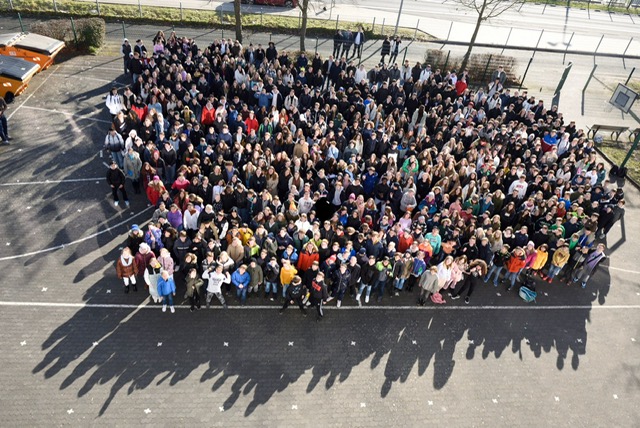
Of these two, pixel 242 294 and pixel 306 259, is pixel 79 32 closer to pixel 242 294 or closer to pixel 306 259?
pixel 242 294

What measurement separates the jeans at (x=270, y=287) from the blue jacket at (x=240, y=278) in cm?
67

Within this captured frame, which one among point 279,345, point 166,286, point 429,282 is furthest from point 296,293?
point 429,282

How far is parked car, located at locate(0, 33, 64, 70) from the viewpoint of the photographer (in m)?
19.3

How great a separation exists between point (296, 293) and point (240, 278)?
1.40 metres

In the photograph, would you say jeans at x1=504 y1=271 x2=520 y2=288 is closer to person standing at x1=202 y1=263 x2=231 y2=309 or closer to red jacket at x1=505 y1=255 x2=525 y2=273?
red jacket at x1=505 y1=255 x2=525 y2=273

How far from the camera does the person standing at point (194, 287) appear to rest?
407 inches

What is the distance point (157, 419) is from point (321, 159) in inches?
338

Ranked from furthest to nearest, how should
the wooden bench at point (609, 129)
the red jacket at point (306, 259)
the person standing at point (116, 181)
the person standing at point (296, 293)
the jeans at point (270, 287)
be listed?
the wooden bench at point (609, 129) < the person standing at point (116, 181) < the jeans at point (270, 287) < the red jacket at point (306, 259) < the person standing at point (296, 293)

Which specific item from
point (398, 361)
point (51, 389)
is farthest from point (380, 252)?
point (51, 389)

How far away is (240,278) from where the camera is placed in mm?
10820

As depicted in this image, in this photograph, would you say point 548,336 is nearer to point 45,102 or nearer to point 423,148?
point 423,148

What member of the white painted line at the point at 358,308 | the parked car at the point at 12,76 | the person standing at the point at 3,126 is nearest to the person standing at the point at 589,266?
the white painted line at the point at 358,308

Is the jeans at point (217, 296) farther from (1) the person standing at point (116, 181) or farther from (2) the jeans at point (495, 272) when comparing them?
(2) the jeans at point (495, 272)

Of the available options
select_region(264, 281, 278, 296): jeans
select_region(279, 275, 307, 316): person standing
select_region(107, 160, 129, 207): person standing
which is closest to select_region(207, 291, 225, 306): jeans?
select_region(264, 281, 278, 296): jeans
